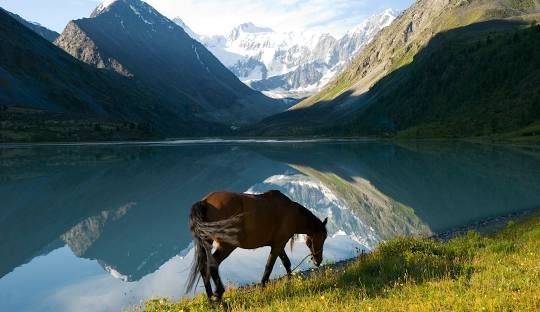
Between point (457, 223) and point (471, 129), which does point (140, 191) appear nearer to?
point (457, 223)

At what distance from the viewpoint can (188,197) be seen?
2275 inches

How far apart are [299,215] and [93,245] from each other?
→ 23.6 metres

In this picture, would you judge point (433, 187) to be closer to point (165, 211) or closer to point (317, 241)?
point (165, 211)

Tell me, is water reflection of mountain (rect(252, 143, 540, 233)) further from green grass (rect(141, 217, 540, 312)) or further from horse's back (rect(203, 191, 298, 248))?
horse's back (rect(203, 191, 298, 248))

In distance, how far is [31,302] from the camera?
74.4 feet

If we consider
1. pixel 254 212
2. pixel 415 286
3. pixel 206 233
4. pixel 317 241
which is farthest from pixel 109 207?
pixel 415 286

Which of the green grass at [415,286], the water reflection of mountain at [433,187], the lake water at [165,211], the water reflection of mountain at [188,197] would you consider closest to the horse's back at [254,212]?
the green grass at [415,286]

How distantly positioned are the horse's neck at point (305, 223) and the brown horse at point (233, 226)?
11.9 inches

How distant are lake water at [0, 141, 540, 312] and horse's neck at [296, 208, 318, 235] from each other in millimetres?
8218

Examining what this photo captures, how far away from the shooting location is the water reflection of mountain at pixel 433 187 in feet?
142

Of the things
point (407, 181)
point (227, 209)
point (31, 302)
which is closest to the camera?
point (227, 209)

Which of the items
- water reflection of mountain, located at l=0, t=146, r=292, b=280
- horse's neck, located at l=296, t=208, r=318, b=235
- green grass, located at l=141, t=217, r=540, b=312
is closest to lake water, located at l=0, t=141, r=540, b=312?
water reflection of mountain, located at l=0, t=146, r=292, b=280

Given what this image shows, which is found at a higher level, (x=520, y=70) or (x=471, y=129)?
(x=520, y=70)

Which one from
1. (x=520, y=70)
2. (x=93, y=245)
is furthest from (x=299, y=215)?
(x=520, y=70)
